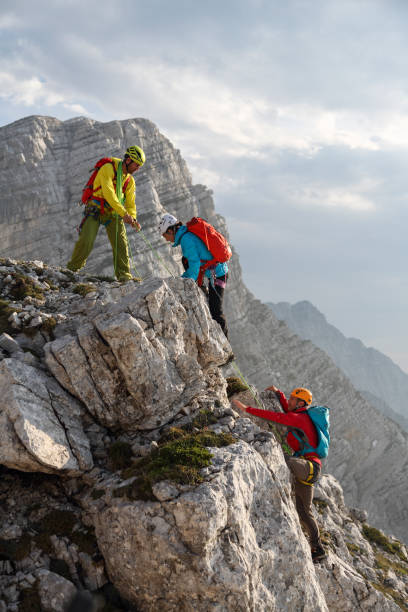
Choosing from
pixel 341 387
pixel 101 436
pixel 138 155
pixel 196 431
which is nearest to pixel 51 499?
pixel 101 436

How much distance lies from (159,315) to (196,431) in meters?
3.27

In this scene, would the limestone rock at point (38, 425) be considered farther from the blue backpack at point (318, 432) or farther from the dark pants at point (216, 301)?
the blue backpack at point (318, 432)

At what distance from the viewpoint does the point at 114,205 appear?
13312mm

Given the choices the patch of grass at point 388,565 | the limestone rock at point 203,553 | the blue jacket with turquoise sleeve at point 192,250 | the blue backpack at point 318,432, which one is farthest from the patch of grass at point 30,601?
the patch of grass at point 388,565

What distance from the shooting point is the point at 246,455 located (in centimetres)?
895

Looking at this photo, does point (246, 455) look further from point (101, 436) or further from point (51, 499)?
point (51, 499)

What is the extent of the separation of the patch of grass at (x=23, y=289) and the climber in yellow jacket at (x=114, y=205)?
2076 mm

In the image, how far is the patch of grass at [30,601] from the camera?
6641 mm

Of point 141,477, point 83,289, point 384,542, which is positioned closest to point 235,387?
point 141,477

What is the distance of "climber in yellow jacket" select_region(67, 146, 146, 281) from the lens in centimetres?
1352

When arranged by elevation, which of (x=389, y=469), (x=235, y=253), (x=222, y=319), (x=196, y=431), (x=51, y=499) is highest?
(x=235, y=253)

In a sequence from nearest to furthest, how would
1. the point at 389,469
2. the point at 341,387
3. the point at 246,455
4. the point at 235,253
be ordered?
the point at 246,455 < the point at 389,469 < the point at 341,387 < the point at 235,253

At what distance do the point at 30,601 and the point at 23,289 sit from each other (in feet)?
31.7

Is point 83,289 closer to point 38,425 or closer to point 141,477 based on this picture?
point 38,425
